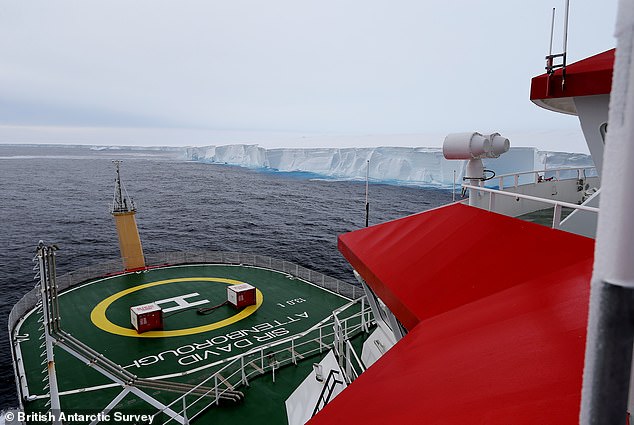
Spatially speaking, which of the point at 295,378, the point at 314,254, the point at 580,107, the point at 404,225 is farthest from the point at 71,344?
the point at 314,254

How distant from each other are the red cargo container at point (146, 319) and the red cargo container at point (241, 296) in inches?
147

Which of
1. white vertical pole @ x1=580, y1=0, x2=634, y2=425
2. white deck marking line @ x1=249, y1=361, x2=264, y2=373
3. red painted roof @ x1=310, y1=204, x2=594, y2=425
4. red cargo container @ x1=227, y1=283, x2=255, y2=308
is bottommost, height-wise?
white deck marking line @ x1=249, y1=361, x2=264, y2=373

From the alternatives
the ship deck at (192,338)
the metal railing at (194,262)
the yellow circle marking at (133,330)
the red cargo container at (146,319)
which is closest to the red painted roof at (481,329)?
the ship deck at (192,338)

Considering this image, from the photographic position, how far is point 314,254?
46.3 metres

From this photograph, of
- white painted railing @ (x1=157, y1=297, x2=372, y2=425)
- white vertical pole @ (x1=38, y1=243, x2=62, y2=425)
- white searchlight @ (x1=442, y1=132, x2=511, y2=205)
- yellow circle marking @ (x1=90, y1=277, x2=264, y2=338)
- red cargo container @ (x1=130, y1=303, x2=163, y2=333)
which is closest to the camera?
white searchlight @ (x1=442, y1=132, x2=511, y2=205)

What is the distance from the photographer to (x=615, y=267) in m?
0.84

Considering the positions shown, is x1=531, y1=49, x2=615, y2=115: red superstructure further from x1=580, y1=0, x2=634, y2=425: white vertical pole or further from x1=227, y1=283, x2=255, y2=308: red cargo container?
x1=227, y1=283, x2=255, y2=308: red cargo container

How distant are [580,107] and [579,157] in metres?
84.4

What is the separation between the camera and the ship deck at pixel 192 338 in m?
13.8

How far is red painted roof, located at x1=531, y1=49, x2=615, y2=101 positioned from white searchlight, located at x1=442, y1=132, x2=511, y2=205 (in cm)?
146

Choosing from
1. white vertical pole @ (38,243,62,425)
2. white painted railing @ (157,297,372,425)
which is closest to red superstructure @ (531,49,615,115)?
white painted railing @ (157,297,372,425)

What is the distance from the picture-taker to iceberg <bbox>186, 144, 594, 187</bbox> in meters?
78.1

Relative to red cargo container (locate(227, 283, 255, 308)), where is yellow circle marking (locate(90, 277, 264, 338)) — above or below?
below

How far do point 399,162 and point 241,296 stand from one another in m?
79.8
